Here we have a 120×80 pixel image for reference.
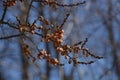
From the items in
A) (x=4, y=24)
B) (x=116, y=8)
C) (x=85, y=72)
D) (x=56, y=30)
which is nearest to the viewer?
(x=56, y=30)

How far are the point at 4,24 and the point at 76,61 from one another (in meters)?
0.95

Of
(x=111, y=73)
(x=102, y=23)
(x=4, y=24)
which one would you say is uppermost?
(x=102, y=23)

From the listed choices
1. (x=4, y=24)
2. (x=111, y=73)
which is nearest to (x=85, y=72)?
(x=111, y=73)

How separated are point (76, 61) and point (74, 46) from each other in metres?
0.15

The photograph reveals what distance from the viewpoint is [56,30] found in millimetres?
3682

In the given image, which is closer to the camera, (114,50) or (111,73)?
(111,73)

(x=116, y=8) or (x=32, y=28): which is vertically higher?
(x=116, y=8)

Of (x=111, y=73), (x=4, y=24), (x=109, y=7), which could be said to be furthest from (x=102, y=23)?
(x=4, y=24)

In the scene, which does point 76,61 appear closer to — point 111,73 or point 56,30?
point 56,30

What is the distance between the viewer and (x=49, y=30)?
3.78 metres

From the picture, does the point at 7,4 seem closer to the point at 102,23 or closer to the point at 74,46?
the point at 74,46

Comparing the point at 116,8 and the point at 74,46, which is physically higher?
the point at 116,8

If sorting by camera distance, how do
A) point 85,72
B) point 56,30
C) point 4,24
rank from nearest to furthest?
point 56,30
point 4,24
point 85,72

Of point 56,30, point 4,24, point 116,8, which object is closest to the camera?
point 56,30
